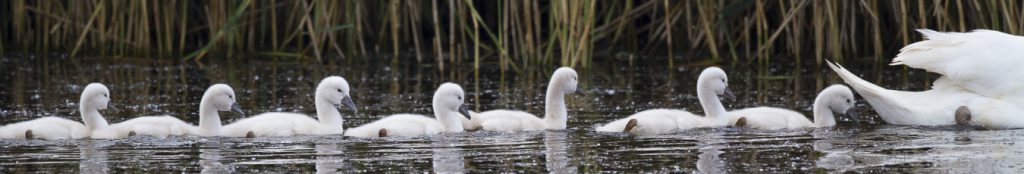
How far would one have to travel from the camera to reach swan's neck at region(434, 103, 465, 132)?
11.4m

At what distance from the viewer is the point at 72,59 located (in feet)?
62.5

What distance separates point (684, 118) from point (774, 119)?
531mm

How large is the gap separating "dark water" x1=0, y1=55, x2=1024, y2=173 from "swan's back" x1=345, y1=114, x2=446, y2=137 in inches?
4.5

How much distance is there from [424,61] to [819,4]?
4.38 m

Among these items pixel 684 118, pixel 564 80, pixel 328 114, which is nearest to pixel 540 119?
pixel 564 80

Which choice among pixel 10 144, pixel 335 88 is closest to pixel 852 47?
pixel 335 88

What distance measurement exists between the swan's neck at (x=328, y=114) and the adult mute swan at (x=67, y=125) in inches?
49.8

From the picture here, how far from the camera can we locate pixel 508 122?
11.4 m

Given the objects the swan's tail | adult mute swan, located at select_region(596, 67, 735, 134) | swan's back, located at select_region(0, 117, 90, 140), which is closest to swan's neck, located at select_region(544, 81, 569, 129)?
adult mute swan, located at select_region(596, 67, 735, 134)

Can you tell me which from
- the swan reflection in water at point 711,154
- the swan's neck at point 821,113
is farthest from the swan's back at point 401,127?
the swan's neck at point 821,113

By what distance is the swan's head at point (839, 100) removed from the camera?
463 inches

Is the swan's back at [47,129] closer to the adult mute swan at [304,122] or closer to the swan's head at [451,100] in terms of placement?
the adult mute swan at [304,122]

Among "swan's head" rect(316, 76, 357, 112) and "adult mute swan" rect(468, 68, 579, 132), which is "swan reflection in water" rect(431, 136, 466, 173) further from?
"swan's head" rect(316, 76, 357, 112)

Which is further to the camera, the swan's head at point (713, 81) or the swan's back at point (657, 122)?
the swan's head at point (713, 81)
